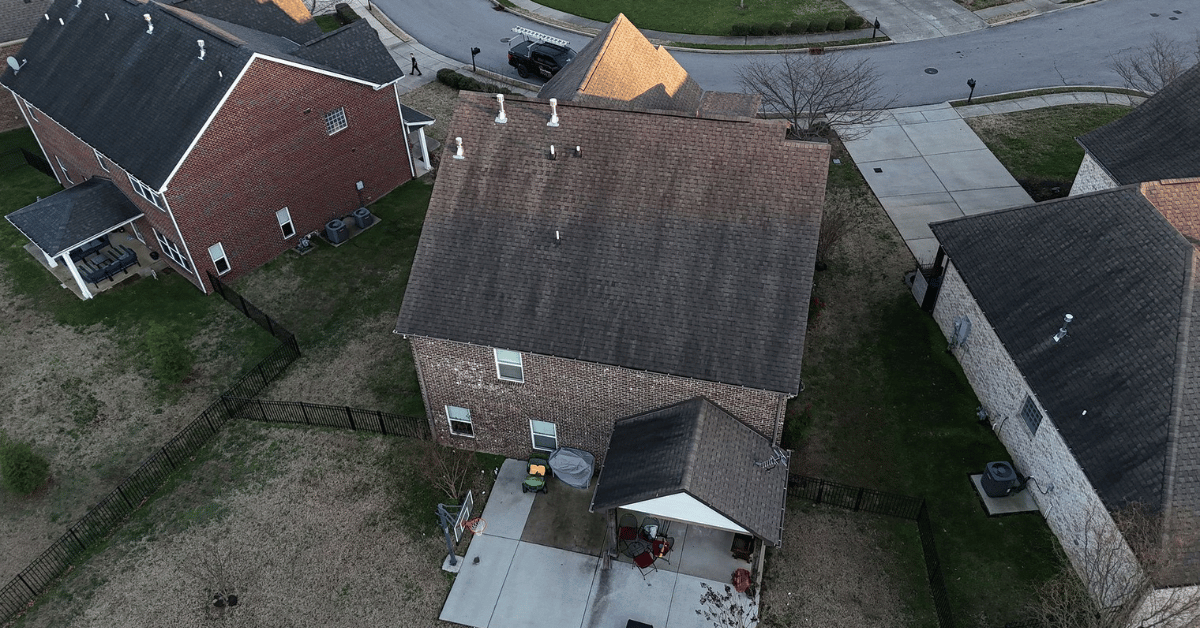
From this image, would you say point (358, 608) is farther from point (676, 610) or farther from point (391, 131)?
point (391, 131)

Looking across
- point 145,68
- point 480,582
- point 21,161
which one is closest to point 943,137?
point 480,582

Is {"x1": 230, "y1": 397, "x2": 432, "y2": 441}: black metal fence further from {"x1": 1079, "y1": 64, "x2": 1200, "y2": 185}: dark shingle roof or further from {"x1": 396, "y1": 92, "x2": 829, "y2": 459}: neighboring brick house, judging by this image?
{"x1": 1079, "y1": 64, "x2": 1200, "y2": 185}: dark shingle roof

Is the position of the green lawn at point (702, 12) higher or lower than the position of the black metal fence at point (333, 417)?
higher

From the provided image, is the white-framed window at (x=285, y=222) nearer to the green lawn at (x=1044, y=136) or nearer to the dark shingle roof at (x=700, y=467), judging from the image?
the dark shingle roof at (x=700, y=467)

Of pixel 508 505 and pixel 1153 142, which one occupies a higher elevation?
pixel 1153 142

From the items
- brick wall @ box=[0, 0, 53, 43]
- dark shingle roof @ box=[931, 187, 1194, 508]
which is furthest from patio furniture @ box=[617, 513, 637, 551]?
brick wall @ box=[0, 0, 53, 43]

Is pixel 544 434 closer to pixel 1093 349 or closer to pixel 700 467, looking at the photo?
pixel 700 467

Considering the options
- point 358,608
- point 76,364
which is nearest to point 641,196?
point 358,608

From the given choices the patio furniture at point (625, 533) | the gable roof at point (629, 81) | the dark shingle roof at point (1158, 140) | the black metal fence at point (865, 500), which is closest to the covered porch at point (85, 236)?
the gable roof at point (629, 81)
